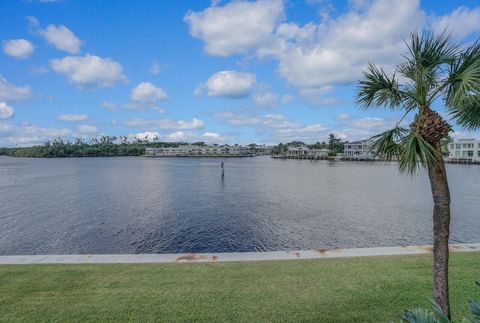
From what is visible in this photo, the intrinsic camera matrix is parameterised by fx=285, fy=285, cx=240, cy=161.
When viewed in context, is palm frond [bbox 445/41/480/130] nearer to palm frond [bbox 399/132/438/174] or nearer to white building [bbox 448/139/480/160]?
palm frond [bbox 399/132/438/174]

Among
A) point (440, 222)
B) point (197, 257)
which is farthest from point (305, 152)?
point (440, 222)

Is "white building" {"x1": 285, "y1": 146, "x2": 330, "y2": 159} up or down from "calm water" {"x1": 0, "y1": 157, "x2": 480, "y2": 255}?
up

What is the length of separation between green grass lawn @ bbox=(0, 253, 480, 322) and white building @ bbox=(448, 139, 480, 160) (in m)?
109

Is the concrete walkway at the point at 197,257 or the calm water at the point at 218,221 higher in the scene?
the concrete walkway at the point at 197,257

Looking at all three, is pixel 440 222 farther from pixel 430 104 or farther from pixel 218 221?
pixel 218 221

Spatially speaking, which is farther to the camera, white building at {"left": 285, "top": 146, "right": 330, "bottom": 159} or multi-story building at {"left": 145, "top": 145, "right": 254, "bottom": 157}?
multi-story building at {"left": 145, "top": 145, "right": 254, "bottom": 157}

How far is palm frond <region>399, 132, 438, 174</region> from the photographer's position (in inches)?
135

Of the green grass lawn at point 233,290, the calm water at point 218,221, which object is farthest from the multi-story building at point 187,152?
the green grass lawn at point 233,290

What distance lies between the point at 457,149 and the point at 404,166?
118490 mm

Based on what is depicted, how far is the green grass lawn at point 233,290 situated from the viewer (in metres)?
4.78

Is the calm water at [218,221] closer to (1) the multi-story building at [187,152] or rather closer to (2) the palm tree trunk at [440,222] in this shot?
(2) the palm tree trunk at [440,222]

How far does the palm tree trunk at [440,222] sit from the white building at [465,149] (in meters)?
111

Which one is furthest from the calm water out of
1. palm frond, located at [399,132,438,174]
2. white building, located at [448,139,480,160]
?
white building, located at [448,139,480,160]

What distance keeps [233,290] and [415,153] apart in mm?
4074
